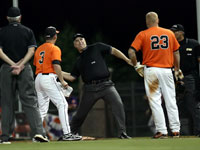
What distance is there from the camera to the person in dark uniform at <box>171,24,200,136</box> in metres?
11.1

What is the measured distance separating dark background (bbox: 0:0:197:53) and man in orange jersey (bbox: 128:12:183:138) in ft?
102

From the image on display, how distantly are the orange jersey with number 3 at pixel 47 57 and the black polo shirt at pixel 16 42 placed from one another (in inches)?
32.8

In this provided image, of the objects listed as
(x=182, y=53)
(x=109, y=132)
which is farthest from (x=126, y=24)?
(x=182, y=53)

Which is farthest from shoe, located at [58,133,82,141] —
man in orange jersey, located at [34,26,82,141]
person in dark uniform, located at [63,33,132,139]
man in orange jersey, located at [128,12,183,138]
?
man in orange jersey, located at [128,12,183,138]

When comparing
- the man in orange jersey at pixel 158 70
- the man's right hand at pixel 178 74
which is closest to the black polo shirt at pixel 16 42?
the man in orange jersey at pixel 158 70

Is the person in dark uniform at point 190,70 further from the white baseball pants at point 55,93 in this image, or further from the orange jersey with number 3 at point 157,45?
the white baseball pants at point 55,93

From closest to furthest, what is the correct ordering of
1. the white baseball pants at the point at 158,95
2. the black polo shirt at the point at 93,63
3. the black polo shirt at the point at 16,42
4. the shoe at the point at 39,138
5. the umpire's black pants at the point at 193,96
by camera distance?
the shoe at the point at 39,138
the black polo shirt at the point at 16,42
the white baseball pants at the point at 158,95
the black polo shirt at the point at 93,63
the umpire's black pants at the point at 193,96

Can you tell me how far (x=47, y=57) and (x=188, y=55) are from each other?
2.85 metres

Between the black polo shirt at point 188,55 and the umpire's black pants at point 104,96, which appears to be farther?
the black polo shirt at point 188,55

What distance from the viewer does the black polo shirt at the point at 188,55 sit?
11125 mm

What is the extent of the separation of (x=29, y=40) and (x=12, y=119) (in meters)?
1.29

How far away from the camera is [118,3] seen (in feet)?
144

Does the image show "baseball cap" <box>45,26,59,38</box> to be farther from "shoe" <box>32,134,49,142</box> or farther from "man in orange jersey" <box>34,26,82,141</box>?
"shoe" <box>32,134,49,142</box>

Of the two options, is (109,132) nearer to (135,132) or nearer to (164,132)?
(164,132)
